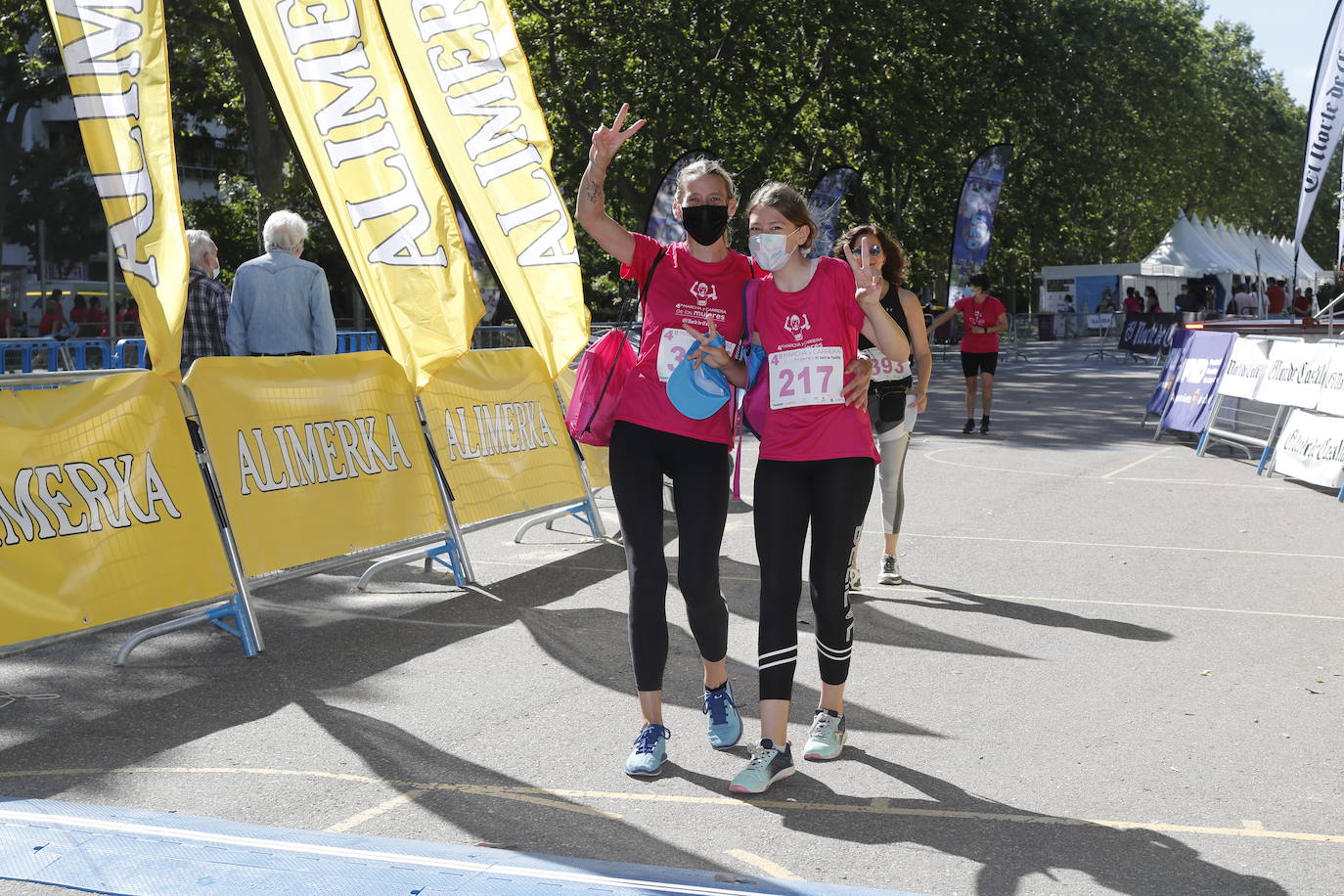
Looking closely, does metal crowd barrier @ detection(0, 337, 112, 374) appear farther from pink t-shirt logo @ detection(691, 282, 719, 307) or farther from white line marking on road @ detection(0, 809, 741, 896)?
pink t-shirt logo @ detection(691, 282, 719, 307)

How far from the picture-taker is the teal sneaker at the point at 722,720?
504 centimetres

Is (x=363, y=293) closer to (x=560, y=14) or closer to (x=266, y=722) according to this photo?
(x=266, y=722)

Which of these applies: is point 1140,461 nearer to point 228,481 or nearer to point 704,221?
point 228,481

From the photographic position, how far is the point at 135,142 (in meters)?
6.41

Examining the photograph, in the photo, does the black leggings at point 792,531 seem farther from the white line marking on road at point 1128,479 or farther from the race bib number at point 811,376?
the white line marking on road at point 1128,479

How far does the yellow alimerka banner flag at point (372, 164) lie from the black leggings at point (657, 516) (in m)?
3.55

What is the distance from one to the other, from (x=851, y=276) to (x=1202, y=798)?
202cm

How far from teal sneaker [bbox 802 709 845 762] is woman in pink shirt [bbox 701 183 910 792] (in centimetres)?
23

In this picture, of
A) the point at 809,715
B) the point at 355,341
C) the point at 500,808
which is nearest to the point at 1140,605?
the point at 809,715

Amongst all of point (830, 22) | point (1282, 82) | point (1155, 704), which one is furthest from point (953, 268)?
point (1282, 82)

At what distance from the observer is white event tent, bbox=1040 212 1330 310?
155 feet

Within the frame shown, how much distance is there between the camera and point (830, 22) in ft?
105

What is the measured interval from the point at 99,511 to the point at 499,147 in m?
3.87

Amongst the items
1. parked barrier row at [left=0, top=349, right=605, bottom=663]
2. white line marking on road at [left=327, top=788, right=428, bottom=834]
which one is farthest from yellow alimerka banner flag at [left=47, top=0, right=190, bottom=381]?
white line marking on road at [left=327, top=788, right=428, bottom=834]
